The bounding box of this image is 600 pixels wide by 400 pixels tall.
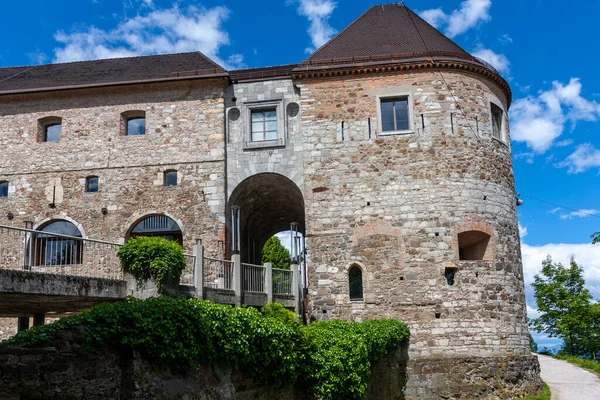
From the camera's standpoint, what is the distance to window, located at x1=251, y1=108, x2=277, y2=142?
Answer: 70.8 feet

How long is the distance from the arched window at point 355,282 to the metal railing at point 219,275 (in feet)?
13.4

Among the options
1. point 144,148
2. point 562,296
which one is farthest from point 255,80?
point 562,296

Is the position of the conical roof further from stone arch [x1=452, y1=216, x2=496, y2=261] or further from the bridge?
the bridge

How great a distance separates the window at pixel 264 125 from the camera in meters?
21.6

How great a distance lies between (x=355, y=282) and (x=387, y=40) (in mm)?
8789

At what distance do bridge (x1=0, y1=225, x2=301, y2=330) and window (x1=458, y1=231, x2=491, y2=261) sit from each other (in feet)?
18.7

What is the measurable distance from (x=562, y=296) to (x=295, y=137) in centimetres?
1754

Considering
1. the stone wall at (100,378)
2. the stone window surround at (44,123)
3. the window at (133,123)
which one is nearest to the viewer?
the stone wall at (100,378)

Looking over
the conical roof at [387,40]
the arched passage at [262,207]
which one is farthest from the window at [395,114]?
the arched passage at [262,207]

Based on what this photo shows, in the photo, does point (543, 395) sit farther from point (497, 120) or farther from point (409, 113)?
point (409, 113)

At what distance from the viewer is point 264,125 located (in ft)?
71.3

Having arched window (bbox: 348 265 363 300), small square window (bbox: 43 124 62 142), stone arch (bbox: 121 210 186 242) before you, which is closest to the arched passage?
stone arch (bbox: 121 210 186 242)

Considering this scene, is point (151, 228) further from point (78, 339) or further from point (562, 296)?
point (562, 296)

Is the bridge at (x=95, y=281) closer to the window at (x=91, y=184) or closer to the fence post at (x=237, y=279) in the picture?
the fence post at (x=237, y=279)
